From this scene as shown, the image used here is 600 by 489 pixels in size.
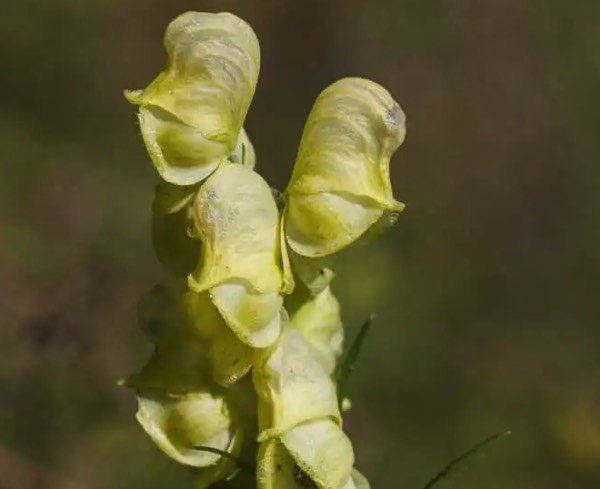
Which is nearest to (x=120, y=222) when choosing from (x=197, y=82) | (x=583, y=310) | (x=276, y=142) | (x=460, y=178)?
(x=276, y=142)

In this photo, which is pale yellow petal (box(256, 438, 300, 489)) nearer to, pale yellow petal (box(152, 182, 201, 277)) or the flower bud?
the flower bud

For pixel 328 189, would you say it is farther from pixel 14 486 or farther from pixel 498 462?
pixel 498 462

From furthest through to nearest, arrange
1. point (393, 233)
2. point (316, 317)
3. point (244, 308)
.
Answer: point (393, 233), point (316, 317), point (244, 308)

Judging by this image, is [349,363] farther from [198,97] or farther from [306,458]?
[198,97]

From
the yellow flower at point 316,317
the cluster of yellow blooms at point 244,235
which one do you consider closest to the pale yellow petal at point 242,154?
the cluster of yellow blooms at point 244,235

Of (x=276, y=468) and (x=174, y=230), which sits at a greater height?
(x=174, y=230)

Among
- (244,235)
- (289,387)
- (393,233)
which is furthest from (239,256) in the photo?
(393,233)
